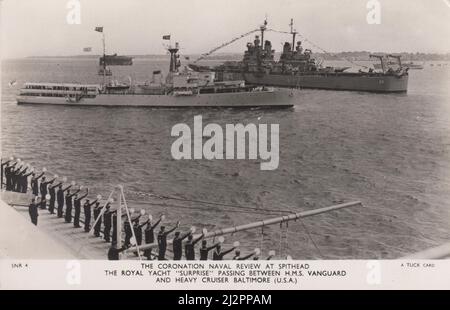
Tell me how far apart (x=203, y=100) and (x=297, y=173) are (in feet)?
71.9

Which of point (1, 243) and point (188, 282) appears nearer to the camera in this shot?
point (188, 282)

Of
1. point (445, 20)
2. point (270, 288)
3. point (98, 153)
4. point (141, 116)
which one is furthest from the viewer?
point (141, 116)

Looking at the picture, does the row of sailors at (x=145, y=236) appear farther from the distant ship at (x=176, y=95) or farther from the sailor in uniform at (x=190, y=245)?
the distant ship at (x=176, y=95)

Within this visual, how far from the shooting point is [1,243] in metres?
10.6

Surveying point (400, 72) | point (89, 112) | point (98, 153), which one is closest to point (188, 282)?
point (98, 153)

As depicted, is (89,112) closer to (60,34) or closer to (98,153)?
(98,153)

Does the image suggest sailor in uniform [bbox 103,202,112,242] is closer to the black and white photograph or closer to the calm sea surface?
the black and white photograph

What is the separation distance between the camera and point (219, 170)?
2325 cm

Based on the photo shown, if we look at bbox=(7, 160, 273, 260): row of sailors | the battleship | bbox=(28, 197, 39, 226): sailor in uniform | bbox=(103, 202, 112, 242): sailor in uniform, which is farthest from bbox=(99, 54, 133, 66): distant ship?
bbox=(103, 202, 112, 242): sailor in uniform

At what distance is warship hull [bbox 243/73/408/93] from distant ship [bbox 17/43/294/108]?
709 inches

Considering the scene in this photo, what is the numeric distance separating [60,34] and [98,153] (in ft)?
32.9

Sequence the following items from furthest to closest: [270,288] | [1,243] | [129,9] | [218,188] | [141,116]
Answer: [141,116], [218,188], [129,9], [1,243], [270,288]

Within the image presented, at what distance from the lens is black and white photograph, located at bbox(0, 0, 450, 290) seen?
10047 millimetres

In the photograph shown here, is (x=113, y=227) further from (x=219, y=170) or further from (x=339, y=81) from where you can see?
(x=339, y=81)
